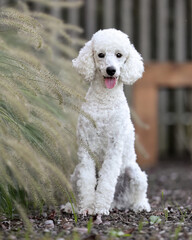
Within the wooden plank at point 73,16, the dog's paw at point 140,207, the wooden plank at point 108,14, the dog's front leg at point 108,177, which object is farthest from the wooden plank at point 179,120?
the dog's front leg at point 108,177

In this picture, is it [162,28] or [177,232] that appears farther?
[162,28]

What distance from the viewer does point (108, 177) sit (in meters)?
2.67

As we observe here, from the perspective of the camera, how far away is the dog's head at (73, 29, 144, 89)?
2.65 metres

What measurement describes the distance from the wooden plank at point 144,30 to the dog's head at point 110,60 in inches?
152

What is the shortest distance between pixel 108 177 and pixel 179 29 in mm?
4464

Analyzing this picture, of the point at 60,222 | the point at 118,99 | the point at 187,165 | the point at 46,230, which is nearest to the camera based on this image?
the point at 46,230

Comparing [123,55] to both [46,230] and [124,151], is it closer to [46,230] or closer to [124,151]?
[124,151]

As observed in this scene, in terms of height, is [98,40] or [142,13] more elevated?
[142,13]

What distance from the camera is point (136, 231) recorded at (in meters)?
2.40

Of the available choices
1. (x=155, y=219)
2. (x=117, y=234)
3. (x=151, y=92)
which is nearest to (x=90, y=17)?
(x=151, y=92)

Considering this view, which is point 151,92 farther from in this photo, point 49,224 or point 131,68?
point 49,224

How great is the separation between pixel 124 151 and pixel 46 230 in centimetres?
71

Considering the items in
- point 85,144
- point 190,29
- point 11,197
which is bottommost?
point 11,197

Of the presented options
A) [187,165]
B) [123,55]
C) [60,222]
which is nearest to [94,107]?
[123,55]
